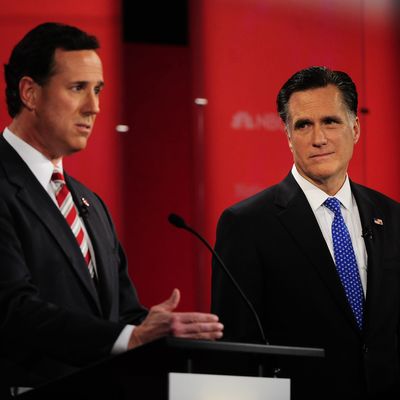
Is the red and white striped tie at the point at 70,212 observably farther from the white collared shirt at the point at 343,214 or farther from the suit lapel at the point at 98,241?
the white collared shirt at the point at 343,214

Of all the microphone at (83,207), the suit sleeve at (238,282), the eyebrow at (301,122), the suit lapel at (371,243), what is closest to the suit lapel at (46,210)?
the microphone at (83,207)

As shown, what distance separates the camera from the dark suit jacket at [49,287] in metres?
2.26

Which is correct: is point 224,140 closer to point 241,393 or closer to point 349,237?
point 349,237

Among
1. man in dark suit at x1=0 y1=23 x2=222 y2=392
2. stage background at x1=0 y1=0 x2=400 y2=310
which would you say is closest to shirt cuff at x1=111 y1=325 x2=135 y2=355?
man in dark suit at x1=0 y1=23 x2=222 y2=392

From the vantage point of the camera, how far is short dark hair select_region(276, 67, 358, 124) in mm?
3354

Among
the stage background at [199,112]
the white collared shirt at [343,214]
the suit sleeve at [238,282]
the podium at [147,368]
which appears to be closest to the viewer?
the podium at [147,368]

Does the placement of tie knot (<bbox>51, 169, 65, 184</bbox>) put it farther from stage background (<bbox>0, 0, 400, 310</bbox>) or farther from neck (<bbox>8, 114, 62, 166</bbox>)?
stage background (<bbox>0, 0, 400, 310</bbox>)

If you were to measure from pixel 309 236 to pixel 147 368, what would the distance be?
1181mm

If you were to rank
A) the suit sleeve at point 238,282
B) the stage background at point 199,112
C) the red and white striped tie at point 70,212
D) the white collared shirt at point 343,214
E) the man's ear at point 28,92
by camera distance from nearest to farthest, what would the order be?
the red and white striped tie at point 70,212 → the man's ear at point 28,92 → the suit sleeve at point 238,282 → the white collared shirt at point 343,214 → the stage background at point 199,112

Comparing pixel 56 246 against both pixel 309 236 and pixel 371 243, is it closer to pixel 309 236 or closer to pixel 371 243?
pixel 309 236

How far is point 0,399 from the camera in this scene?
7.73 ft

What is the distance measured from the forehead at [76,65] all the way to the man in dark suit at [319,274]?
66 centimetres

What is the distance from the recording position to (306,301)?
303 cm

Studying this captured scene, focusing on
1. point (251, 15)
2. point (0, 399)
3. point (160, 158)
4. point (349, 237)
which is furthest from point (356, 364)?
point (251, 15)
